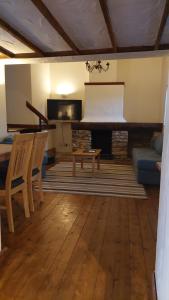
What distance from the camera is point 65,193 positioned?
3574 millimetres

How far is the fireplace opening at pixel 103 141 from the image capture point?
22.2 ft

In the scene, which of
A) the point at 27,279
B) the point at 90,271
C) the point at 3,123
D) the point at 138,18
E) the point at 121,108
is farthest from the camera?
the point at 121,108

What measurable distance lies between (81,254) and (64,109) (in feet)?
17.9

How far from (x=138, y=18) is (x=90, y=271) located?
2.44 meters

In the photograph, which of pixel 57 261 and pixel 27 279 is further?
pixel 57 261

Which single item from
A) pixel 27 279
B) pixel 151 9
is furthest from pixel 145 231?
pixel 151 9

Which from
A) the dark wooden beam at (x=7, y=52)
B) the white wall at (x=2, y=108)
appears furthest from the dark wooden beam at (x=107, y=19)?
the white wall at (x=2, y=108)

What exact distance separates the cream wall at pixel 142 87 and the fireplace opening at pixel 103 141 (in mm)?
957

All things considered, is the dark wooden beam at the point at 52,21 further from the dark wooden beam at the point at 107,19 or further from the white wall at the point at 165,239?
the white wall at the point at 165,239

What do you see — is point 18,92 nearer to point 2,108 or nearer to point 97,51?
point 2,108

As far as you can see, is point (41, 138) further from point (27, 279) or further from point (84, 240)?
point (27, 279)

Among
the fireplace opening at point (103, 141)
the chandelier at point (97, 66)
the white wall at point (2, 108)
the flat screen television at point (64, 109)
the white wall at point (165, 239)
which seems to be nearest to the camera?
the white wall at point (165, 239)

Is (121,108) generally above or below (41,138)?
above

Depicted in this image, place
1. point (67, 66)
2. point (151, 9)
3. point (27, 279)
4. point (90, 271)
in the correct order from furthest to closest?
point (67, 66)
point (151, 9)
point (90, 271)
point (27, 279)
